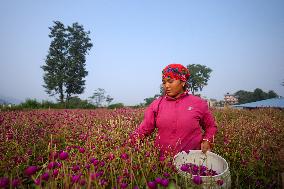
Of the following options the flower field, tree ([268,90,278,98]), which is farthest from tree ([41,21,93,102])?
tree ([268,90,278,98])

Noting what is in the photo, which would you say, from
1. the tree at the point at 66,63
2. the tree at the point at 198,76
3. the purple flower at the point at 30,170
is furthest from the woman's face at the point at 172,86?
the tree at the point at 198,76

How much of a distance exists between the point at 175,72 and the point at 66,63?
1441 inches

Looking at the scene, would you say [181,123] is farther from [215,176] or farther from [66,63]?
[66,63]

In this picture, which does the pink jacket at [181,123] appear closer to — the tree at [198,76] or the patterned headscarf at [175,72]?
the patterned headscarf at [175,72]

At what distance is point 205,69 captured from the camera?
86250 millimetres

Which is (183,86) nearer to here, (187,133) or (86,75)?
(187,133)

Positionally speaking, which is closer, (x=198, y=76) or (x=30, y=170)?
(x=30, y=170)

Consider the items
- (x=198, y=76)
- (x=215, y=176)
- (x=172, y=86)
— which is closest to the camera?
(x=215, y=176)

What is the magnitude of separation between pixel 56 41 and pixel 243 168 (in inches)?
1540

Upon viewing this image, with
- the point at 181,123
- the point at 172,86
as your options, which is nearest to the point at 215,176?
the point at 181,123

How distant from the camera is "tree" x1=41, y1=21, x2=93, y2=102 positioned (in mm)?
36500

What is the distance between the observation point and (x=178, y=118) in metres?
3.04

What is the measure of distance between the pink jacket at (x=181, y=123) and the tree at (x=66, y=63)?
34.9 metres

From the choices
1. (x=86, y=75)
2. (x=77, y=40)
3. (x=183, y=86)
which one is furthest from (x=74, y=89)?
(x=183, y=86)
